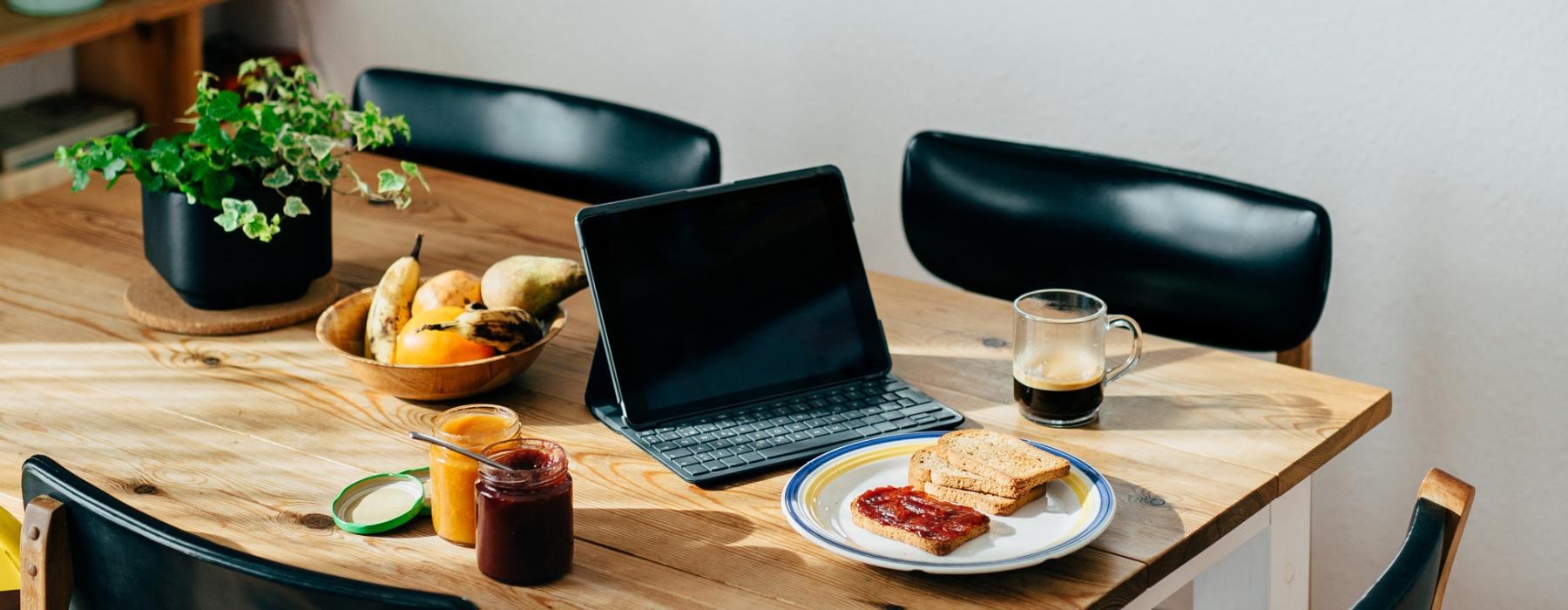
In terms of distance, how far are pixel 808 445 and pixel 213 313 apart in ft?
2.35

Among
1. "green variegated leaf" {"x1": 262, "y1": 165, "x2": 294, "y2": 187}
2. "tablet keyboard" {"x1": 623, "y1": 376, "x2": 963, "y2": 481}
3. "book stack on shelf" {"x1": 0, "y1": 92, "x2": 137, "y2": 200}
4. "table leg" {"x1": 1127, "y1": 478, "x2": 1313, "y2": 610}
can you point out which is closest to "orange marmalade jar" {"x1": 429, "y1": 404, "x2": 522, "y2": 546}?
"tablet keyboard" {"x1": 623, "y1": 376, "x2": 963, "y2": 481}

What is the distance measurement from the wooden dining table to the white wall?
77 centimetres

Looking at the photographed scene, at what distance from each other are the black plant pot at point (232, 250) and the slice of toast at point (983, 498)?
79 centimetres

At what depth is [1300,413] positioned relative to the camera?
4.67ft

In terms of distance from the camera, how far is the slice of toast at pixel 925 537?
114 cm

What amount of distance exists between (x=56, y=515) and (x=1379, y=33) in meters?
1.79

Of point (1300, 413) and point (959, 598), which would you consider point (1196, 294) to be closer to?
point (1300, 413)

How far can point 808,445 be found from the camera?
1.35 metres

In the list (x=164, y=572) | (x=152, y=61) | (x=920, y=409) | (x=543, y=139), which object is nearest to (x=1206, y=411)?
(x=920, y=409)

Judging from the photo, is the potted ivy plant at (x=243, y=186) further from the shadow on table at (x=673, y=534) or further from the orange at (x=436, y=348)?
the shadow on table at (x=673, y=534)

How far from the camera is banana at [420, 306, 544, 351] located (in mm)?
1423

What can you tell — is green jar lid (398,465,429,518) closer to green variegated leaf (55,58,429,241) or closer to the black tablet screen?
the black tablet screen

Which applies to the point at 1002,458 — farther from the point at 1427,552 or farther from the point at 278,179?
the point at 278,179

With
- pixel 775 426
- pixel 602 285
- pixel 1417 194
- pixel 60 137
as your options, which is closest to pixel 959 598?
pixel 775 426
